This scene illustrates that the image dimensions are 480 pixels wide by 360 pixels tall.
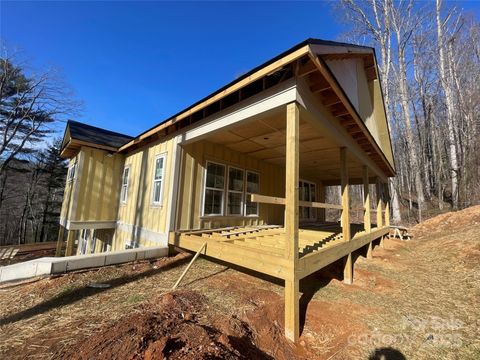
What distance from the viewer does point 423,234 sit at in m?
11.6

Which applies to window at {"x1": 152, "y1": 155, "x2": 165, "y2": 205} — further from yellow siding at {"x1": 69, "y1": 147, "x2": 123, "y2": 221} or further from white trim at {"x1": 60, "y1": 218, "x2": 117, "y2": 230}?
white trim at {"x1": 60, "y1": 218, "x2": 117, "y2": 230}

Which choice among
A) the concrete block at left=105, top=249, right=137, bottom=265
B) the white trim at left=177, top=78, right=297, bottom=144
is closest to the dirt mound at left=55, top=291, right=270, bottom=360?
the concrete block at left=105, top=249, right=137, bottom=265

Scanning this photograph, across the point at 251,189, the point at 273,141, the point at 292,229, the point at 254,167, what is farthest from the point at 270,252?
the point at 254,167

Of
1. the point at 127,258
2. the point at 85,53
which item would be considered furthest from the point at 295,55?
the point at 85,53

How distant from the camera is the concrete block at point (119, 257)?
15.9 feet

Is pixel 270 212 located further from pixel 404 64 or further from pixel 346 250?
pixel 404 64

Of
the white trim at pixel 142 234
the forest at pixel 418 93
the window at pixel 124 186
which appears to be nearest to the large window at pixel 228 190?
the white trim at pixel 142 234

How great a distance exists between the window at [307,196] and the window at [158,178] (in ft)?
23.1

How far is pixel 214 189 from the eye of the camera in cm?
699

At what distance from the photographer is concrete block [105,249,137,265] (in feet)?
15.9

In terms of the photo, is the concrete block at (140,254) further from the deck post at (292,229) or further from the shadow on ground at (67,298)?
the deck post at (292,229)

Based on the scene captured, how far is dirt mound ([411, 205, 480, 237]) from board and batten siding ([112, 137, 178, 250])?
42.5ft

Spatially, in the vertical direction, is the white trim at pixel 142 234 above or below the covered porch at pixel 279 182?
below

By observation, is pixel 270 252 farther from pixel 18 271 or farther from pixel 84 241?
pixel 84 241
